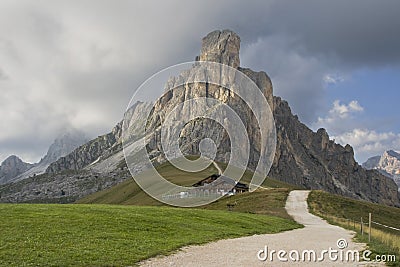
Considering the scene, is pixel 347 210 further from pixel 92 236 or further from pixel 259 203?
pixel 92 236

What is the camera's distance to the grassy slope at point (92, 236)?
21.2 meters

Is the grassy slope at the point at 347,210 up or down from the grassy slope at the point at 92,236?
up

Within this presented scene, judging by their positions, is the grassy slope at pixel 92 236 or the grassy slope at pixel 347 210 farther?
the grassy slope at pixel 347 210

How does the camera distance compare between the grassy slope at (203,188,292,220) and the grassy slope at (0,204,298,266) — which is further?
the grassy slope at (203,188,292,220)

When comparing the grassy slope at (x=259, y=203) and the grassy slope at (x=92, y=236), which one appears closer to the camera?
the grassy slope at (x=92, y=236)

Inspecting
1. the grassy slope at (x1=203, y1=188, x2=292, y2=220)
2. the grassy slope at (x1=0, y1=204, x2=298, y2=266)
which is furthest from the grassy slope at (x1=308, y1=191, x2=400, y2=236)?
the grassy slope at (x1=0, y1=204, x2=298, y2=266)

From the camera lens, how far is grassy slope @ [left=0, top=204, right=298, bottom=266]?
21219 millimetres

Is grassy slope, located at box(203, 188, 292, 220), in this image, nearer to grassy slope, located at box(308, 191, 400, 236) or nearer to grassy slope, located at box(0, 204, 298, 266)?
grassy slope, located at box(308, 191, 400, 236)

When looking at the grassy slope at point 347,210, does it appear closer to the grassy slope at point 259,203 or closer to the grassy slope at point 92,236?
the grassy slope at point 259,203

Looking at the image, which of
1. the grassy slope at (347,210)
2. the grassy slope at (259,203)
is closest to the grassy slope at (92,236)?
the grassy slope at (259,203)

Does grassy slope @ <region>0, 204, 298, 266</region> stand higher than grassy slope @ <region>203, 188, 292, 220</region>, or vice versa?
grassy slope @ <region>203, 188, 292, 220</region>

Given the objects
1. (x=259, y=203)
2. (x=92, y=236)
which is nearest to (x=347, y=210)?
(x=259, y=203)

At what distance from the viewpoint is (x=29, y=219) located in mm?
33031

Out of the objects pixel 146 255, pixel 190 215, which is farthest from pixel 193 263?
pixel 190 215
